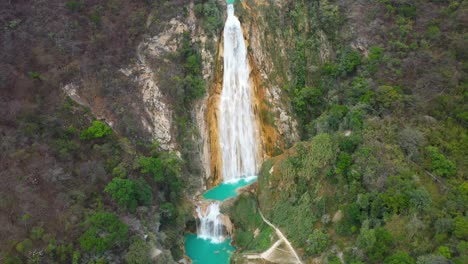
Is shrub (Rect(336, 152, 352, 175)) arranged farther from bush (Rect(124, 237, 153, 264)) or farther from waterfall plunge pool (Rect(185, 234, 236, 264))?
bush (Rect(124, 237, 153, 264))

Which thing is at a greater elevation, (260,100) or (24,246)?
(260,100)

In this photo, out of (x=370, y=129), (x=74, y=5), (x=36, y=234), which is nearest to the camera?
(x=36, y=234)

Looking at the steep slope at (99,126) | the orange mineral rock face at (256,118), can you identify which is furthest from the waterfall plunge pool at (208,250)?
the orange mineral rock face at (256,118)

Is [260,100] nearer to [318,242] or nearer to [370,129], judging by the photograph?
[370,129]

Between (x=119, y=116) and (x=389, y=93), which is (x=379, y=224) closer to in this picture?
(x=389, y=93)

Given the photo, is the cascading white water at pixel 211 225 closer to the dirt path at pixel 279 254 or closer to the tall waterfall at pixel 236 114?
the dirt path at pixel 279 254

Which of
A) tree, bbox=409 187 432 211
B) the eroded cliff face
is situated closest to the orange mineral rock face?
the eroded cliff face

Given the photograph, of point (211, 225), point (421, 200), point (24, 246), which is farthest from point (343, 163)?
point (24, 246)
